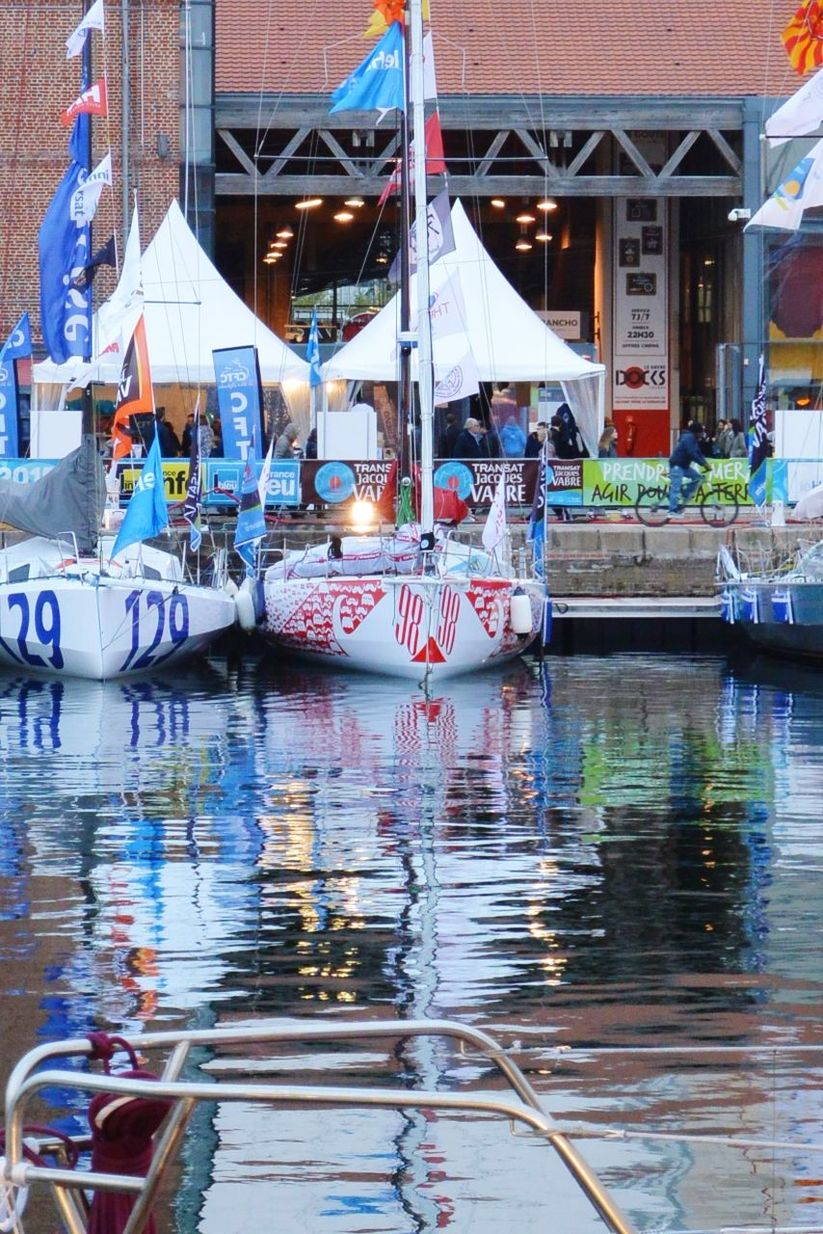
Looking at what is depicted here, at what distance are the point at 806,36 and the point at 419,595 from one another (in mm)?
7449

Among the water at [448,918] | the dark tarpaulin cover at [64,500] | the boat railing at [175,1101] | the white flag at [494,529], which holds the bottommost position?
the water at [448,918]

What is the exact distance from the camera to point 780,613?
2655 centimetres

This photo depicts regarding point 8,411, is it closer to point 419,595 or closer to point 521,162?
point 419,595

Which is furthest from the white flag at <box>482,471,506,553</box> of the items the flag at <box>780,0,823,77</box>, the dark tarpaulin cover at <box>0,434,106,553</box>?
the flag at <box>780,0,823,77</box>

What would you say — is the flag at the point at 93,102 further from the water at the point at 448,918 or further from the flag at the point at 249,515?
the water at the point at 448,918

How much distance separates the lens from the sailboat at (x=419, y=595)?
24.7 metres

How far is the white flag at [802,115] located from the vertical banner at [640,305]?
23.4 m

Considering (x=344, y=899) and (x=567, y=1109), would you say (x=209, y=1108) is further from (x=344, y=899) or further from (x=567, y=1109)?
(x=344, y=899)

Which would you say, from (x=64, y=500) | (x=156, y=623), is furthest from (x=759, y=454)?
(x=64, y=500)

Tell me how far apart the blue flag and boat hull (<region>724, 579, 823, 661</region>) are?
24.6 feet

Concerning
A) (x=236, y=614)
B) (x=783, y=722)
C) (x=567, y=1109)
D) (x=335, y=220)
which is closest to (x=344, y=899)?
(x=567, y=1109)

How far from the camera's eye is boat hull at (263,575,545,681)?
24625 millimetres

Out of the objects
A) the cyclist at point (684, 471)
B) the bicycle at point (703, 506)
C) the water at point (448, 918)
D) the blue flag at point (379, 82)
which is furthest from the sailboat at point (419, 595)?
the cyclist at point (684, 471)

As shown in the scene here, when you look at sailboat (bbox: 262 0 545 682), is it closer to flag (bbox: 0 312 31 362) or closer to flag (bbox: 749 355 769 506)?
flag (bbox: 749 355 769 506)
